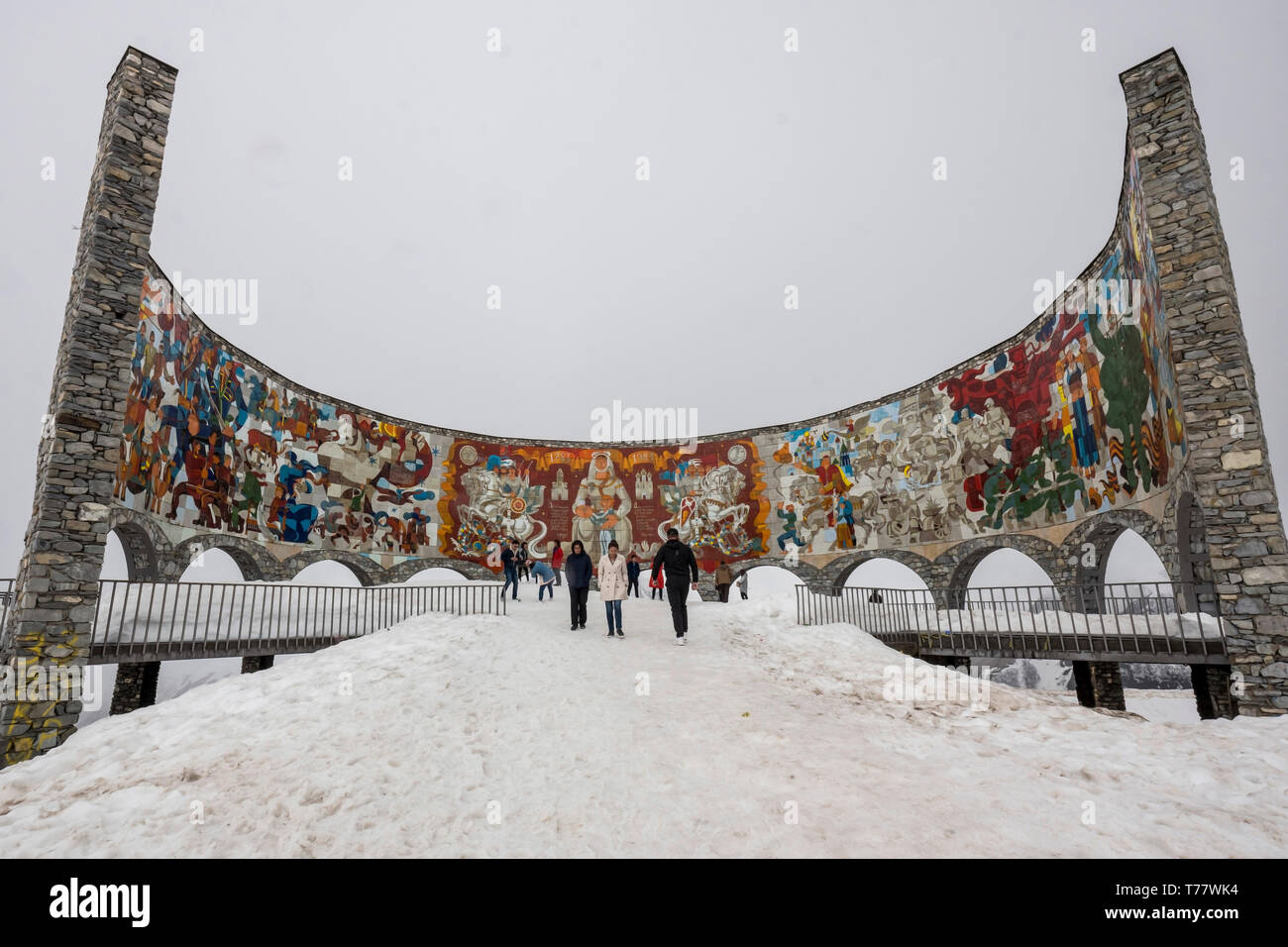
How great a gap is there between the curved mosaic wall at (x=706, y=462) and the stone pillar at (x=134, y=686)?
182 inches

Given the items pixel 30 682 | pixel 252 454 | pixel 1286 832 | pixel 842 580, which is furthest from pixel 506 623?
pixel 842 580

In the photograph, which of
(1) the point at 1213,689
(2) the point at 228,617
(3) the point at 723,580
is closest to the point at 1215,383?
(1) the point at 1213,689

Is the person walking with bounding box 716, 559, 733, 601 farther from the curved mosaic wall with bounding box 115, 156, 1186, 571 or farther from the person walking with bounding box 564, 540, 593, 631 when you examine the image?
the curved mosaic wall with bounding box 115, 156, 1186, 571

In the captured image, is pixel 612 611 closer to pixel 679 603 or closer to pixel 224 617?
pixel 679 603

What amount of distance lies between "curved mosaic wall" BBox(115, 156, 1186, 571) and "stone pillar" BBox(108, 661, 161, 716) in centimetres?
462

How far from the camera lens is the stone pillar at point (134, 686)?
11516 millimetres

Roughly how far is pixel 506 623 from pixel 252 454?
1565cm

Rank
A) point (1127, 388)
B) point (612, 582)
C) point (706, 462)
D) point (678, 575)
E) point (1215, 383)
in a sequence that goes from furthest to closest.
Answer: point (706, 462), point (1127, 388), point (612, 582), point (678, 575), point (1215, 383)

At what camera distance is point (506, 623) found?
9.20 metres

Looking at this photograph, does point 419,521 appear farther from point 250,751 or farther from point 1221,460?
point 1221,460

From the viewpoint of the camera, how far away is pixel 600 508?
2630cm

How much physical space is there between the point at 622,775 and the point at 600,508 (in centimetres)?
2253

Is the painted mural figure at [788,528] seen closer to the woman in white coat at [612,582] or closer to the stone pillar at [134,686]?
the woman in white coat at [612,582]

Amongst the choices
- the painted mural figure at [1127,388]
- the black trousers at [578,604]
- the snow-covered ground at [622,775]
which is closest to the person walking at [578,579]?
the black trousers at [578,604]
